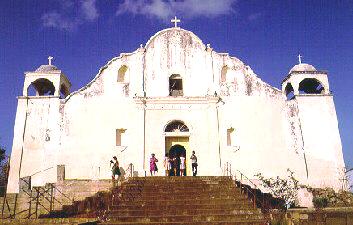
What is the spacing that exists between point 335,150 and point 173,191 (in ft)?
33.9

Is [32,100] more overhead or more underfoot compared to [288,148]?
more overhead

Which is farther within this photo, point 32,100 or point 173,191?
point 32,100

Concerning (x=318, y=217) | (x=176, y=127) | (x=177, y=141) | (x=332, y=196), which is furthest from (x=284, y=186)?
(x=318, y=217)

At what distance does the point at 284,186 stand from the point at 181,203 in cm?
757

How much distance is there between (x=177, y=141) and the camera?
22047mm

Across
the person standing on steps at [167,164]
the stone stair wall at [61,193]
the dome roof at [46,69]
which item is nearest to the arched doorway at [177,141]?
the person standing on steps at [167,164]

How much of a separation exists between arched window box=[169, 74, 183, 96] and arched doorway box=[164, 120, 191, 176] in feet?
6.05

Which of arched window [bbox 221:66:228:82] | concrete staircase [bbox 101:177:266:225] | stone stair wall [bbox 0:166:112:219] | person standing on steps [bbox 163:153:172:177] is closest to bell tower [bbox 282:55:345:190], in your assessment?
arched window [bbox 221:66:228:82]

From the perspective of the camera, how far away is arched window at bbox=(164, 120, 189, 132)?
22.0m

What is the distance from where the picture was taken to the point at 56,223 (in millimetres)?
11602

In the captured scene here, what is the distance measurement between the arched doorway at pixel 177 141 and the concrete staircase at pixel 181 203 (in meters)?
4.31

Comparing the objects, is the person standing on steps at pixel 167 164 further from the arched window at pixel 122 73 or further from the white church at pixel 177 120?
the arched window at pixel 122 73

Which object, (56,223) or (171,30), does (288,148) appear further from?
(56,223)

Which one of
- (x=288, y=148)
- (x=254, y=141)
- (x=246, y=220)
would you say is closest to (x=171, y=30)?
(x=254, y=141)
